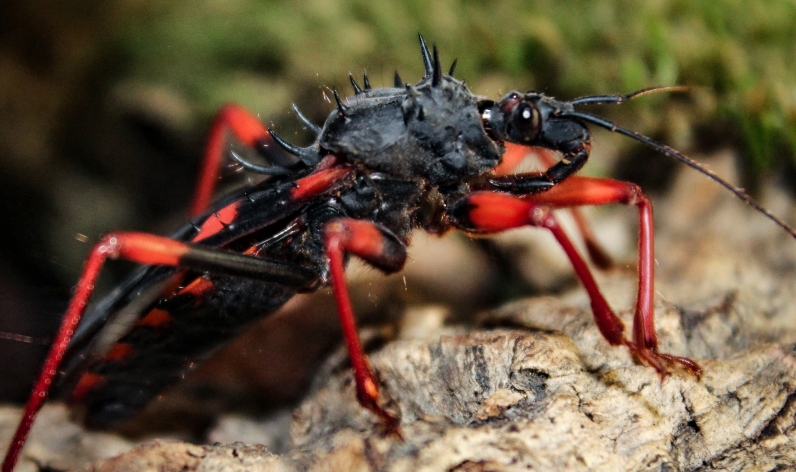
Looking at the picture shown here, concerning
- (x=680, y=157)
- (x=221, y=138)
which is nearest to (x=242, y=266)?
(x=221, y=138)

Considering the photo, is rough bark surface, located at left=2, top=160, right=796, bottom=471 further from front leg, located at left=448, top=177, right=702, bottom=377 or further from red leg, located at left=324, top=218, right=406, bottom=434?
red leg, located at left=324, top=218, right=406, bottom=434

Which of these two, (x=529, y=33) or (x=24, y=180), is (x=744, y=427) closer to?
(x=529, y=33)

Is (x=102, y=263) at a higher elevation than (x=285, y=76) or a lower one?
lower

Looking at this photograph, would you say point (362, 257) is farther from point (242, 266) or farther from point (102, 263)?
point (102, 263)

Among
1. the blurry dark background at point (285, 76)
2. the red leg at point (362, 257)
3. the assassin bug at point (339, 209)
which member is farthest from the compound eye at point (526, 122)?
the blurry dark background at point (285, 76)

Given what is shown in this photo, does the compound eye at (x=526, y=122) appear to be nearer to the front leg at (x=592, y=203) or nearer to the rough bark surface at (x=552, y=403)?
the front leg at (x=592, y=203)
